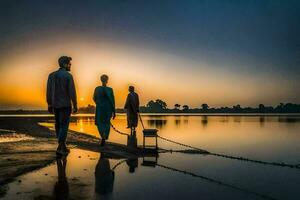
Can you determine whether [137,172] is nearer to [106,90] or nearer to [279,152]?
[106,90]

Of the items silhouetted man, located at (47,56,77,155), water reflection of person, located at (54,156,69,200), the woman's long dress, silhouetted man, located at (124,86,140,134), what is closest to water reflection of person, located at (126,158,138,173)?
water reflection of person, located at (54,156,69,200)

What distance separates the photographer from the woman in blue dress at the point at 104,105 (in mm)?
12930

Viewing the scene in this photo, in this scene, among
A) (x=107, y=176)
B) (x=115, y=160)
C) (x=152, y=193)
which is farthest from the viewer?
(x=115, y=160)

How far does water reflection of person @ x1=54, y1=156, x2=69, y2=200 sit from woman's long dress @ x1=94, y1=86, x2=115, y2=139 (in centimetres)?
454

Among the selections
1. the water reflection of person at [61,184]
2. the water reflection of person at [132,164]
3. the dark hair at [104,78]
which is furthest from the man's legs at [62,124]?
the dark hair at [104,78]

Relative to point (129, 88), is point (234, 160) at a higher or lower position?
lower

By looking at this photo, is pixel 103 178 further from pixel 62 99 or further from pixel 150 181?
pixel 62 99

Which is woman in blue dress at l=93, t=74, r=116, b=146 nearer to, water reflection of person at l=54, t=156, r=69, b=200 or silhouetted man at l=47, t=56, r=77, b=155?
silhouetted man at l=47, t=56, r=77, b=155

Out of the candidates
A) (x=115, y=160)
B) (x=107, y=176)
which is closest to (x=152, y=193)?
(x=107, y=176)

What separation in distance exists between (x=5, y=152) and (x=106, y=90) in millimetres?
4411

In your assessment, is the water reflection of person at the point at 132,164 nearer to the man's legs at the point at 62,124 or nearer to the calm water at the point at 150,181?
the calm water at the point at 150,181

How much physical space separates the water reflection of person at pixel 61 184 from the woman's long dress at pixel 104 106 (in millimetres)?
4542

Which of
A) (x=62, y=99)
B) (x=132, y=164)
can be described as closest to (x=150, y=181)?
(x=132, y=164)

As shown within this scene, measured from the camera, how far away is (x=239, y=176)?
329 inches
